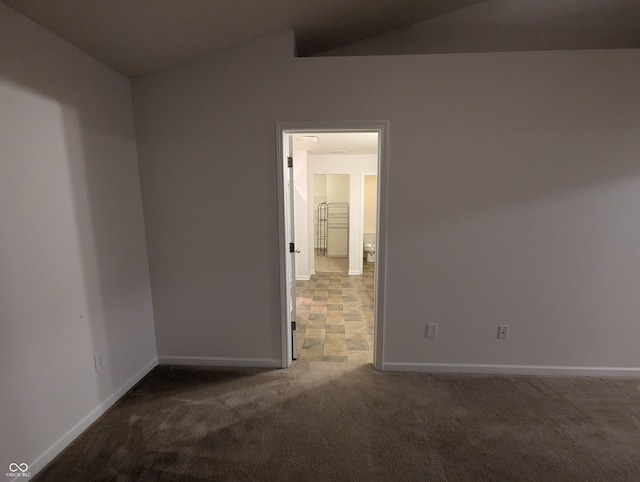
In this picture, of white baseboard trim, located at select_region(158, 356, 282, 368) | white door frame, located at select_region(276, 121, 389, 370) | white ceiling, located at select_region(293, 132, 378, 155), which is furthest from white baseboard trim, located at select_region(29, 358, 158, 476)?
white ceiling, located at select_region(293, 132, 378, 155)

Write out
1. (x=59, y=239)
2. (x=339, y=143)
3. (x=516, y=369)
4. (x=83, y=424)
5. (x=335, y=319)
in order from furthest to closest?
(x=339, y=143) < (x=335, y=319) < (x=516, y=369) < (x=83, y=424) < (x=59, y=239)

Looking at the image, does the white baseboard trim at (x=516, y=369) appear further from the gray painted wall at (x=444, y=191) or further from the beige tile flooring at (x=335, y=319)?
the beige tile flooring at (x=335, y=319)

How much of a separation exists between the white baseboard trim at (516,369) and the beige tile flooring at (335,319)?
393 millimetres

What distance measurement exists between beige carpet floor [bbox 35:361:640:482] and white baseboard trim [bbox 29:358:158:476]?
4 cm

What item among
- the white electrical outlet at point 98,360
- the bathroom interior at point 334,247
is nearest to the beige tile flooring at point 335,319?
the bathroom interior at point 334,247

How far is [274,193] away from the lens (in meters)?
2.28

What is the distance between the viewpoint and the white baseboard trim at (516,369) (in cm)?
235

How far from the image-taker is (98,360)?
1.94 meters

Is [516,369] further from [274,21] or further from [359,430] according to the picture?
[274,21]

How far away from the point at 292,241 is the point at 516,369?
7.01 feet

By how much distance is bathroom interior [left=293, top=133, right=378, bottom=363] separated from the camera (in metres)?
3.10

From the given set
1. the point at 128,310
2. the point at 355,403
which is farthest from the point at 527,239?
the point at 128,310

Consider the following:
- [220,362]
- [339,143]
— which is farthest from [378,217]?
[339,143]

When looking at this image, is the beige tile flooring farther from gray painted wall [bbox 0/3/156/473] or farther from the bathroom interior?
gray painted wall [bbox 0/3/156/473]
